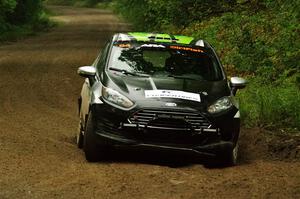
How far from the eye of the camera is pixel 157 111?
923cm

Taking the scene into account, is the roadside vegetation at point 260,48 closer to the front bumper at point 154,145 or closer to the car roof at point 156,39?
the car roof at point 156,39

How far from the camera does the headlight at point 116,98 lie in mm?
9328

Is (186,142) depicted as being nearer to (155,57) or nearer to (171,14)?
(155,57)

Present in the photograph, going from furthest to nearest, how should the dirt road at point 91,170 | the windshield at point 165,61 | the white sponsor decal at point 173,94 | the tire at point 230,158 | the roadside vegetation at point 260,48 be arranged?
the roadside vegetation at point 260,48
the windshield at point 165,61
the tire at point 230,158
the white sponsor decal at point 173,94
the dirt road at point 91,170

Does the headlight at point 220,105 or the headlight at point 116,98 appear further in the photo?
the headlight at point 220,105

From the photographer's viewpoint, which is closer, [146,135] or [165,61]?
[146,135]

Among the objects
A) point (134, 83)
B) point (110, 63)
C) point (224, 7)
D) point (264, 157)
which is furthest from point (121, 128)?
point (224, 7)

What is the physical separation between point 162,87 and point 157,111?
0.52 m

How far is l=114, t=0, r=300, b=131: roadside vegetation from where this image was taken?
12828mm

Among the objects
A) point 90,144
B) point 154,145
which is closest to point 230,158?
point 154,145

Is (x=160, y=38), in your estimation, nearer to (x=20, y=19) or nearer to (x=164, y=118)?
(x=164, y=118)

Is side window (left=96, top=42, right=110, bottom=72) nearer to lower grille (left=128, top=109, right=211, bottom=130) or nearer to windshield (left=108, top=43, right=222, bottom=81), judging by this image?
windshield (left=108, top=43, right=222, bottom=81)


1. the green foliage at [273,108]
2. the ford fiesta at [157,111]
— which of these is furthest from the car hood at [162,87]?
the green foliage at [273,108]

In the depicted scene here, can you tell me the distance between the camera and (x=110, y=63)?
34.3ft
